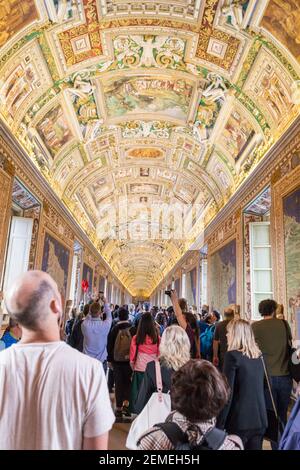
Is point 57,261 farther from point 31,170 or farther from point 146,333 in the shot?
point 146,333

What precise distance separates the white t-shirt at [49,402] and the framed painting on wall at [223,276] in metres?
11.9

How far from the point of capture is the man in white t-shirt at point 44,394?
64.7 inches

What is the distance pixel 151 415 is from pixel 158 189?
17.9 meters

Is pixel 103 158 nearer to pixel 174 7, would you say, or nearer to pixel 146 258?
pixel 174 7

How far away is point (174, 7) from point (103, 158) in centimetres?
840

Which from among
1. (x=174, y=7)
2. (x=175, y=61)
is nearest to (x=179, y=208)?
(x=175, y=61)

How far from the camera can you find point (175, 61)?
1026cm

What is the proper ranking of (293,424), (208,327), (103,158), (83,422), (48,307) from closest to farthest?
1. (83,422)
2. (48,307)
3. (293,424)
4. (208,327)
5. (103,158)

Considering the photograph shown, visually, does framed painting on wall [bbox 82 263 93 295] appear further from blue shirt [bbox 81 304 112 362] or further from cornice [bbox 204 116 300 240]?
blue shirt [bbox 81 304 112 362]

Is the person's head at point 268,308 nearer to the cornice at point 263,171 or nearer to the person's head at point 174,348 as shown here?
the person's head at point 174,348

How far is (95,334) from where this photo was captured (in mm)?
6203

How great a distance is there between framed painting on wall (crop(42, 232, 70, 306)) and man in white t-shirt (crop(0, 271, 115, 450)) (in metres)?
11.9

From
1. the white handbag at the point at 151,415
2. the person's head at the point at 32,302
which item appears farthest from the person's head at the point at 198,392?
the white handbag at the point at 151,415

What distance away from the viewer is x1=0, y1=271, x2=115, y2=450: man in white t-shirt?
1643mm
